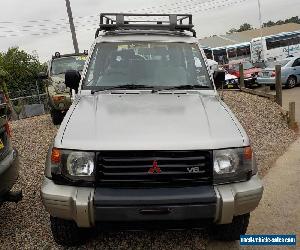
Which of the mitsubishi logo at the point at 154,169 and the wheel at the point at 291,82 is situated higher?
the mitsubishi logo at the point at 154,169

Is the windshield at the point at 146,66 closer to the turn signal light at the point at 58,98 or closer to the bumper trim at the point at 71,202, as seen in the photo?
the bumper trim at the point at 71,202

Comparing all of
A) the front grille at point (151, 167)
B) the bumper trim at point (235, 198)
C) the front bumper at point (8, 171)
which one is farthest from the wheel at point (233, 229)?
the front bumper at point (8, 171)

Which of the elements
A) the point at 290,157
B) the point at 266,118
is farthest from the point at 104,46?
the point at 266,118

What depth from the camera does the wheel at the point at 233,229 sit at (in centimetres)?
362

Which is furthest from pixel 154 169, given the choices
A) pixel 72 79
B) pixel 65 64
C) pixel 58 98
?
pixel 65 64

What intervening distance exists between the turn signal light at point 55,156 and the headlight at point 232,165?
1.27 meters

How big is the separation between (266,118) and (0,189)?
25.0 ft

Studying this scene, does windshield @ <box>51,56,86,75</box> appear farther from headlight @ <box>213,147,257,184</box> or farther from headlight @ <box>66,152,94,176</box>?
headlight @ <box>213,147,257,184</box>

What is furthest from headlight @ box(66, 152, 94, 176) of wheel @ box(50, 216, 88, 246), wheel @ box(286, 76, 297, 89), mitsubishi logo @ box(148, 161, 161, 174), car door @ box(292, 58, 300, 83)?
car door @ box(292, 58, 300, 83)

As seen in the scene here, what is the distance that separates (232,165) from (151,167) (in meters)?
0.69

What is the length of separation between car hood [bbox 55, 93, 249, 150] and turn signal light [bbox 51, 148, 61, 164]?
0.17 feet

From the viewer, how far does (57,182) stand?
3146 millimetres

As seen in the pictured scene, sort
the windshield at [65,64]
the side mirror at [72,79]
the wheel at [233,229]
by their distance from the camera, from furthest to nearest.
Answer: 1. the windshield at [65,64]
2. the side mirror at [72,79]
3. the wheel at [233,229]

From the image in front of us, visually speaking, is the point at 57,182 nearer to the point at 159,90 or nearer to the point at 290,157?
the point at 159,90
